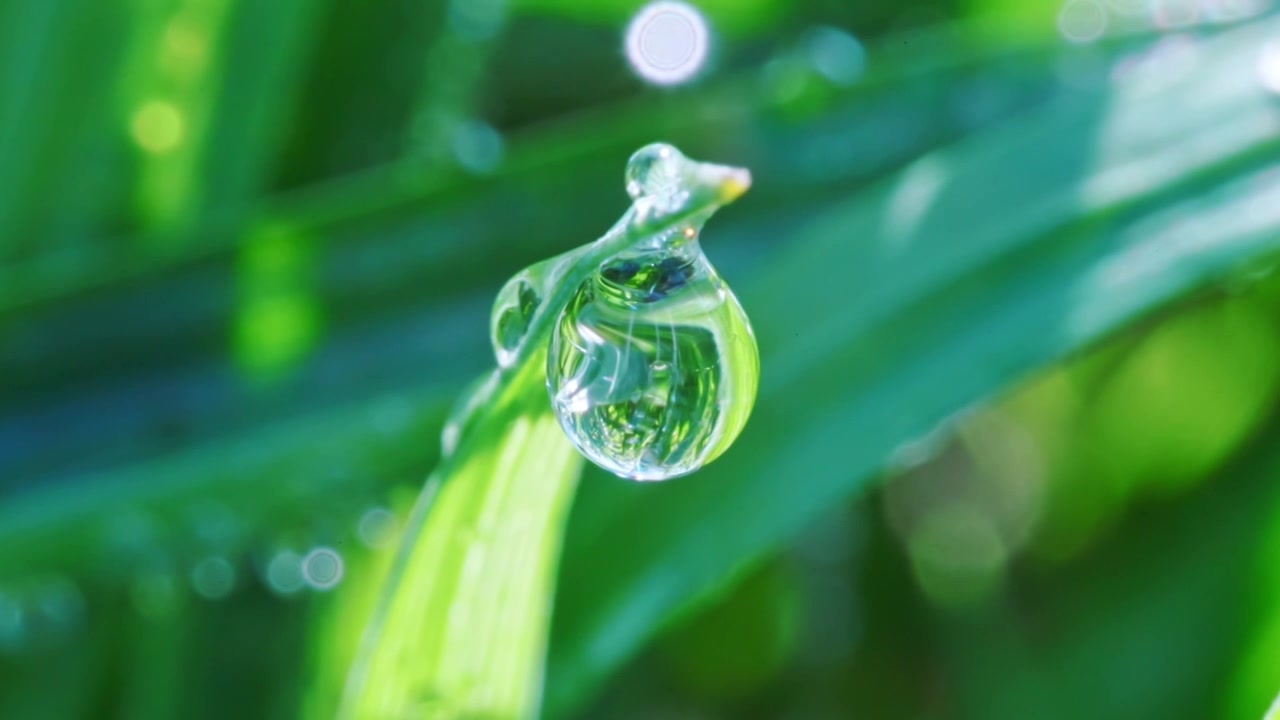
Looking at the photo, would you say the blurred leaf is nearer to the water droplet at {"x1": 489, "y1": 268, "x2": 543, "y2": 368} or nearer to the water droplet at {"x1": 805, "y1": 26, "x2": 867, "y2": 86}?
the water droplet at {"x1": 489, "y1": 268, "x2": 543, "y2": 368}

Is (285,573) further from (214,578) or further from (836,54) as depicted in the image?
(836,54)

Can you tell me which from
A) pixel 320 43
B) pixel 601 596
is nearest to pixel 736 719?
pixel 601 596

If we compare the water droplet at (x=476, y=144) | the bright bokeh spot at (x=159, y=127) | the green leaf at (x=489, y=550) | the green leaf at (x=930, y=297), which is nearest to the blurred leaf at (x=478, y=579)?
the green leaf at (x=489, y=550)

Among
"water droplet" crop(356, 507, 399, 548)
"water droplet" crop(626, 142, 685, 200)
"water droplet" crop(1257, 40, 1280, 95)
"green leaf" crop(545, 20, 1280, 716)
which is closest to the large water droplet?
"water droplet" crop(626, 142, 685, 200)

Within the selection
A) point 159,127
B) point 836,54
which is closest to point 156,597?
point 159,127

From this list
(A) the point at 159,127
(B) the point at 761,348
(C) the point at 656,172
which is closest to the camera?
(C) the point at 656,172

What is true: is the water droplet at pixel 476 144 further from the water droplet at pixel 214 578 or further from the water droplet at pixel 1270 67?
the water droplet at pixel 1270 67

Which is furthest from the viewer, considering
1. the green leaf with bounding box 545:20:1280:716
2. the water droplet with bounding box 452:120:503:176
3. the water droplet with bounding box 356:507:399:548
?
the water droplet with bounding box 452:120:503:176
